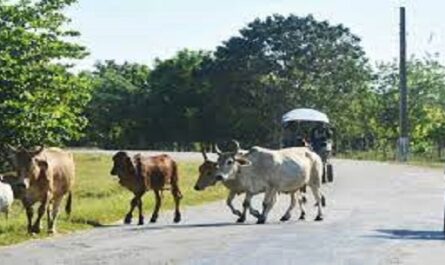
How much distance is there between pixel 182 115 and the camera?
289 ft

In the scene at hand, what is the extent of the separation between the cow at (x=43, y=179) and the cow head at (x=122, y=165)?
90 cm

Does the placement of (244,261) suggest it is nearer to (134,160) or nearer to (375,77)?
(134,160)

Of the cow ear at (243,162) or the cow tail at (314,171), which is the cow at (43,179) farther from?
the cow tail at (314,171)

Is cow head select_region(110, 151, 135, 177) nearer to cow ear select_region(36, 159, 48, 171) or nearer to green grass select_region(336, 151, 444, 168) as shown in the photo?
cow ear select_region(36, 159, 48, 171)

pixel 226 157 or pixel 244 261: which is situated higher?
pixel 226 157

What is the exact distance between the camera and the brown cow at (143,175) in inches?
813

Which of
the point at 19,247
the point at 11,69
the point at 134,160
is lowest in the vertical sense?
the point at 19,247

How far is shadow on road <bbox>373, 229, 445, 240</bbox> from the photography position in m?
18.1

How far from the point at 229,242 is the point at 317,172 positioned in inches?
245

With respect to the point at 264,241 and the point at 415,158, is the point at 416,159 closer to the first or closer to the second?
the point at 415,158

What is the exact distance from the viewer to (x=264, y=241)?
1706cm

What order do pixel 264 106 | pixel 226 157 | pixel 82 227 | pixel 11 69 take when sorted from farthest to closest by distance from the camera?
pixel 264 106
pixel 11 69
pixel 226 157
pixel 82 227

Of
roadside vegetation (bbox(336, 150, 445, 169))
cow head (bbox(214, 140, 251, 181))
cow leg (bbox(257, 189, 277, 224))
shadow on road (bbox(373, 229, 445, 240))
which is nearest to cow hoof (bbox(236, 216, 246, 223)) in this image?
cow leg (bbox(257, 189, 277, 224))

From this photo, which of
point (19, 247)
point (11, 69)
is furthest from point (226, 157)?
point (11, 69)
